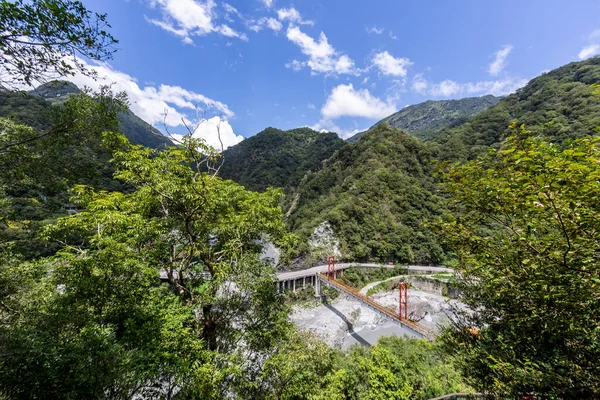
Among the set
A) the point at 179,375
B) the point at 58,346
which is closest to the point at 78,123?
the point at 58,346

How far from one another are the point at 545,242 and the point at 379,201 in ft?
156

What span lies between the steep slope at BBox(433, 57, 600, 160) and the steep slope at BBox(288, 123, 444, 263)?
11850mm

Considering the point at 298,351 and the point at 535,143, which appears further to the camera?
the point at 298,351

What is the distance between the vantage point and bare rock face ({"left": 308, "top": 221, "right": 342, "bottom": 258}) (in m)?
40.5

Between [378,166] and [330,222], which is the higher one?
[378,166]

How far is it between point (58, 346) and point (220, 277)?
10.5ft

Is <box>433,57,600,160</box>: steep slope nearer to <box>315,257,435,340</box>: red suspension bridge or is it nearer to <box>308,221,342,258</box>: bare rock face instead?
<box>308,221,342,258</box>: bare rock face

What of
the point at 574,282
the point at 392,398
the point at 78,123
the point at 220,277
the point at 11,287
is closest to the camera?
the point at 574,282

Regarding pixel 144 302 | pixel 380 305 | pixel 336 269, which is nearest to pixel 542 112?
pixel 336 269

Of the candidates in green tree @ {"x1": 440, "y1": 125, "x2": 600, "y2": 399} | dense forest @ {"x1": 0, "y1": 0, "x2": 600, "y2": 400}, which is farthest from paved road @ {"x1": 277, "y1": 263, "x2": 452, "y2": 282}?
green tree @ {"x1": 440, "y1": 125, "x2": 600, "y2": 399}

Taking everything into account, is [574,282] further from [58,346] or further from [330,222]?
[330,222]

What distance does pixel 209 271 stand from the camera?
7902 mm

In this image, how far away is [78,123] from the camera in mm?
5215

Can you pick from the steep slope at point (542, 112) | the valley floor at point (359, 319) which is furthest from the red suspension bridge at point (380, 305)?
the steep slope at point (542, 112)
